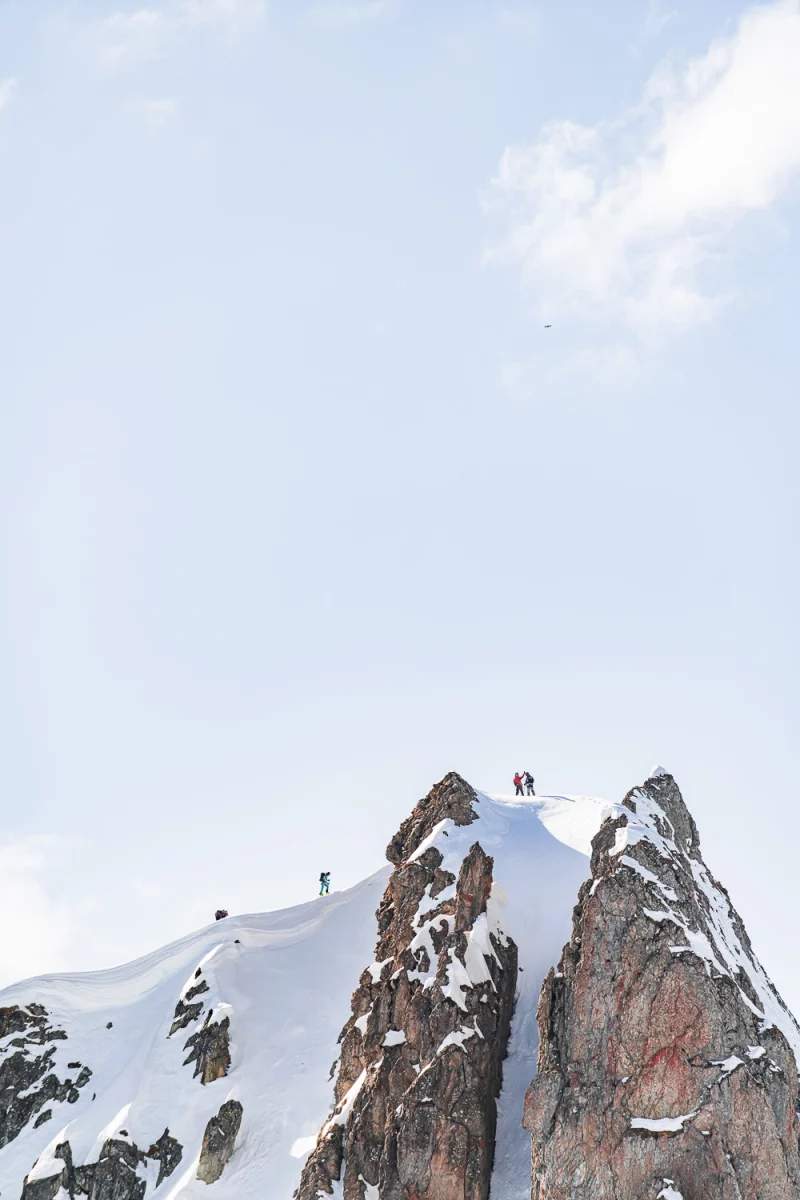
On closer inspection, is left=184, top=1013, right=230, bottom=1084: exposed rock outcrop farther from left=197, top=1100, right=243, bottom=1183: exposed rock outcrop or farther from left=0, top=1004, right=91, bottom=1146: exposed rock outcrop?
left=0, top=1004, right=91, bottom=1146: exposed rock outcrop

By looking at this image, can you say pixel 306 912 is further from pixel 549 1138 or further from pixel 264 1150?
pixel 549 1138

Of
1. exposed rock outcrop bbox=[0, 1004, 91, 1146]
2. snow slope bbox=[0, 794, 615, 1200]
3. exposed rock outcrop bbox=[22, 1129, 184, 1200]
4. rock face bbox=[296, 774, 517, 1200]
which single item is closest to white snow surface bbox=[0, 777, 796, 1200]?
snow slope bbox=[0, 794, 615, 1200]

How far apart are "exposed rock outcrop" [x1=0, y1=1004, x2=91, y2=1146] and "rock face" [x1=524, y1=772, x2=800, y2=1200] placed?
3202cm

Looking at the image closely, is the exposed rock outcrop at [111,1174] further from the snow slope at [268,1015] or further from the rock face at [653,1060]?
the rock face at [653,1060]

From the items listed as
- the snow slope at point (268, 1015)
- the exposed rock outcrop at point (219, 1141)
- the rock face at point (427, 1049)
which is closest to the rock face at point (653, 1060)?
the rock face at point (427, 1049)

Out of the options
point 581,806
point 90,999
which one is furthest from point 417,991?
point 90,999

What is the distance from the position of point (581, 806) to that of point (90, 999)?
3340cm

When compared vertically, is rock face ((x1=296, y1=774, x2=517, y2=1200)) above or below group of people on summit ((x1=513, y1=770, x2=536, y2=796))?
below

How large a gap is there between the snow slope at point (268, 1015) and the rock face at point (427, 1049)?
1.34 meters

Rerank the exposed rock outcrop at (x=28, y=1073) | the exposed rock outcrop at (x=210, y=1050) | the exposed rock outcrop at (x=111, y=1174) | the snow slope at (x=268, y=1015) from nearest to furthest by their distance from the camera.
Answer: the snow slope at (x=268, y=1015)
the exposed rock outcrop at (x=111, y=1174)
the exposed rock outcrop at (x=210, y=1050)
the exposed rock outcrop at (x=28, y=1073)

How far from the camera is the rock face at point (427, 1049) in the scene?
41.6 metres

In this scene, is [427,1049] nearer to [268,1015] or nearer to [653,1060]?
[653,1060]

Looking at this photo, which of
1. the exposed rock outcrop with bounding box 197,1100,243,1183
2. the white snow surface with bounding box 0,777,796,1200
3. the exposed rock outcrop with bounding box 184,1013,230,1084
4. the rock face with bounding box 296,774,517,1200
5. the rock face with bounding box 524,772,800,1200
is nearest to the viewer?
the rock face with bounding box 524,772,800,1200

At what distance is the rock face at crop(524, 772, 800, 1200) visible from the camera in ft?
122
